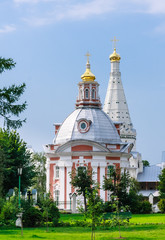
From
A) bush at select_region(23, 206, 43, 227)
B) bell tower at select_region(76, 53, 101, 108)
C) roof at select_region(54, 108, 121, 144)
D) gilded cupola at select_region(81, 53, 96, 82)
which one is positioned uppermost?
gilded cupola at select_region(81, 53, 96, 82)

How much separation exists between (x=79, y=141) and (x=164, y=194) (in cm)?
1195

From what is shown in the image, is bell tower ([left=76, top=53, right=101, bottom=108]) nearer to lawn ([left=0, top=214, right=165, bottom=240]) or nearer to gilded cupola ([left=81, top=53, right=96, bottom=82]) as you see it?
gilded cupola ([left=81, top=53, right=96, bottom=82])

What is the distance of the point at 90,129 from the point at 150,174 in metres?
34.0

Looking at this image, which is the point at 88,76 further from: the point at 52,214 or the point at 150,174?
the point at 52,214

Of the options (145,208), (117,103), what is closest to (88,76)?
(145,208)

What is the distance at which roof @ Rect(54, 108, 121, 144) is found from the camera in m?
64.1

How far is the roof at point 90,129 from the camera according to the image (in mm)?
64062

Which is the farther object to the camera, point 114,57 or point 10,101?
point 114,57

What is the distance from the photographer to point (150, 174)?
95.4 m

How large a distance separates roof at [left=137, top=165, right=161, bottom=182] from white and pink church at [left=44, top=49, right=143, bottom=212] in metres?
26.4

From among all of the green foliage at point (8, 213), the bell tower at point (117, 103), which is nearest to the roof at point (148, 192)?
the bell tower at point (117, 103)

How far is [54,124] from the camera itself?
70.1 meters

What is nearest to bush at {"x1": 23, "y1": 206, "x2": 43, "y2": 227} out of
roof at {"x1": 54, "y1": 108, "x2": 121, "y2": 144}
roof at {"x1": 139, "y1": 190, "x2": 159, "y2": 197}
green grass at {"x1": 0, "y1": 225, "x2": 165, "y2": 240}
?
green grass at {"x1": 0, "y1": 225, "x2": 165, "y2": 240}

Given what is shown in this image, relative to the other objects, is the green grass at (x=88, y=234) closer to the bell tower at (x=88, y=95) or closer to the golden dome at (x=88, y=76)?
the bell tower at (x=88, y=95)
